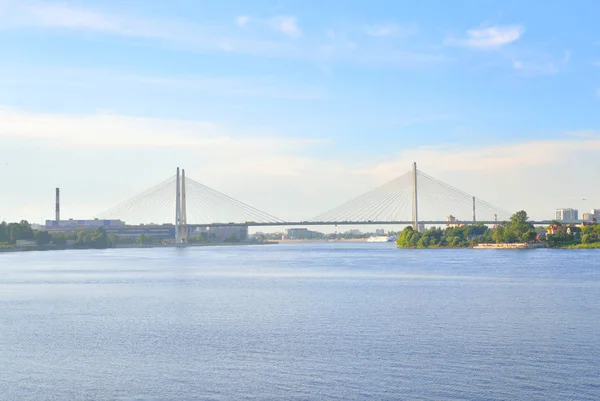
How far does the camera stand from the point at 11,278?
34344 mm

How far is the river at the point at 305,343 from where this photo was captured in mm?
11141

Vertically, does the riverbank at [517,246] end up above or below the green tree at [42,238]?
below

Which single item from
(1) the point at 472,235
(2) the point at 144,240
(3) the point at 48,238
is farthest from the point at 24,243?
(1) the point at 472,235

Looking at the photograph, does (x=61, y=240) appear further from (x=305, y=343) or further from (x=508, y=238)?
(x=305, y=343)

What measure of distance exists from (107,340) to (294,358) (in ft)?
13.5

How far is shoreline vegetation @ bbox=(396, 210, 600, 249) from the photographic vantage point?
66.5 metres

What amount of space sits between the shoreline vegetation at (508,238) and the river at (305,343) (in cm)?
4077

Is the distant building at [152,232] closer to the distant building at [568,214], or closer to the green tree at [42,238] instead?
the green tree at [42,238]

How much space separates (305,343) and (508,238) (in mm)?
56598

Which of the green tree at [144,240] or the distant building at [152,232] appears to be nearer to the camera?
the green tree at [144,240]

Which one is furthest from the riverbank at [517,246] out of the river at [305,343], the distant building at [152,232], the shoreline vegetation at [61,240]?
the distant building at [152,232]

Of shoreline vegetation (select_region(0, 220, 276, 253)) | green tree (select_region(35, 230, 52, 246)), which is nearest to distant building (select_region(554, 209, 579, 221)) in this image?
shoreline vegetation (select_region(0, 220, 276, 253))

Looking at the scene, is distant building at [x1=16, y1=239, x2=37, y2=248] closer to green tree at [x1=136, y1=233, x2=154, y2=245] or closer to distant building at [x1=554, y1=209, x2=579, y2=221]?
green tree at [x1=136, y1=233, x2=154, y2=245]

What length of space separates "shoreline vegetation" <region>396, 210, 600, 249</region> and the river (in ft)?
134
